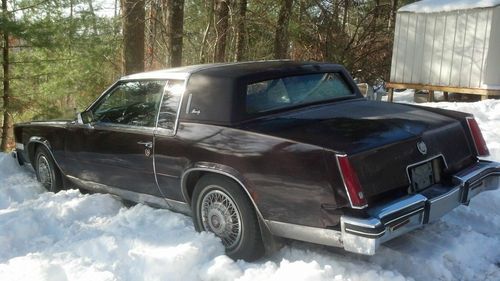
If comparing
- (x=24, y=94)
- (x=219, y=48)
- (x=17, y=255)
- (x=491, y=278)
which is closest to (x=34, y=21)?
(x=24, y=94)

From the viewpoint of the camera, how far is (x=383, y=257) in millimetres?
3928

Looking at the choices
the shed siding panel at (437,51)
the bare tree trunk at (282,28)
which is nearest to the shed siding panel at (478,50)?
the shed siding panel at (437,51)

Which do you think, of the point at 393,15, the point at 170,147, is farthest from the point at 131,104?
the point at 393,15

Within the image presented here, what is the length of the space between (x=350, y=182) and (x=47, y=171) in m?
4.19

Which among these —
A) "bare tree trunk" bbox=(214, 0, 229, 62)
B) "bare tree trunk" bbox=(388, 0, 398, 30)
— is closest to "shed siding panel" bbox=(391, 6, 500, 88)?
"bare tree trunk" bbox=(214, 0, 229, 62)

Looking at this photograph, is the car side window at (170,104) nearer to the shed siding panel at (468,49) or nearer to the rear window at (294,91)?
the rear window at (294,91)

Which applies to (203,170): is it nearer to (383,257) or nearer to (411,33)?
(383,257)

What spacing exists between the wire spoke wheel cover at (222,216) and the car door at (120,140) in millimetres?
713

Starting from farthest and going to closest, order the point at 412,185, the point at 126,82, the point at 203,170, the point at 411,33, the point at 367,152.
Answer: the point at 411,33
the point at 126,82
the point at 203,170
the point at 412,185
the point at 367,152

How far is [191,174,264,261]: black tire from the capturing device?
3947mm

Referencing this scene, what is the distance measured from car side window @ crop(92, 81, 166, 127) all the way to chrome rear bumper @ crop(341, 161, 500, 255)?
7.20 ft

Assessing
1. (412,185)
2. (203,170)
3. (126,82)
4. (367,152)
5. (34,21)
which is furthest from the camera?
(34,21)

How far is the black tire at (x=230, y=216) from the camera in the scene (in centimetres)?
395

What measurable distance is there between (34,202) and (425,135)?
13.0 feet
